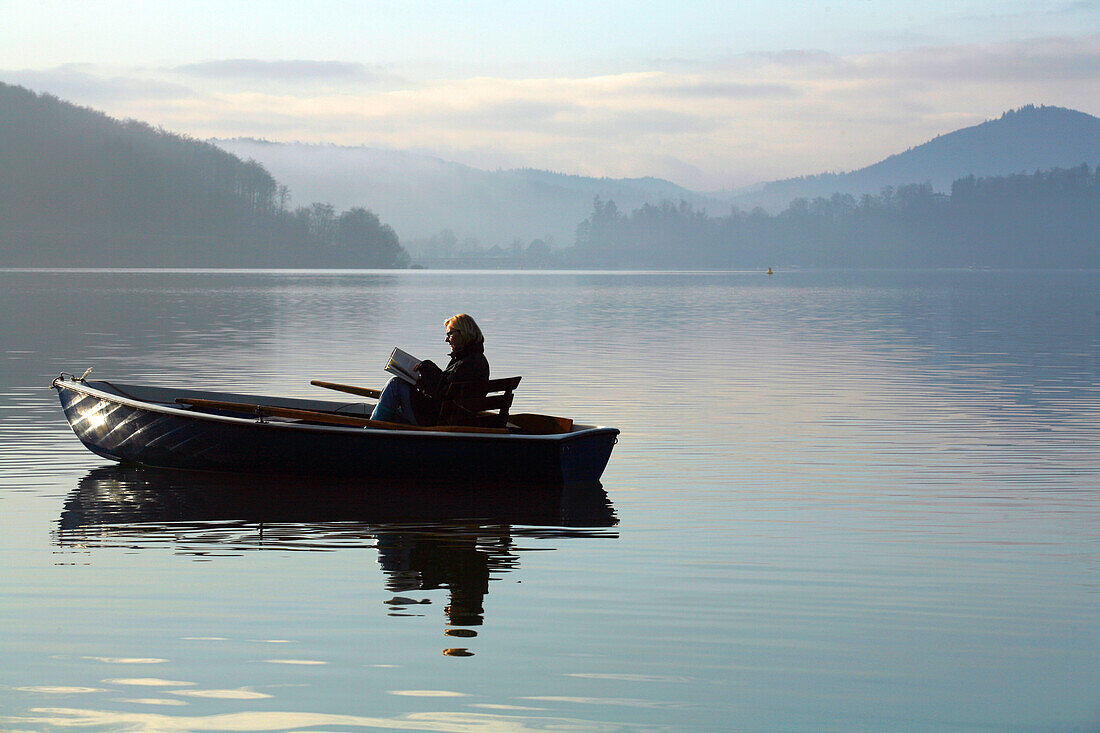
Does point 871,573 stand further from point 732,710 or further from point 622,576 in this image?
point 732,710

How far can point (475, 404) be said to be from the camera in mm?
18328

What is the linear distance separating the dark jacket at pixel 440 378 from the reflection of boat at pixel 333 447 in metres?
0.76

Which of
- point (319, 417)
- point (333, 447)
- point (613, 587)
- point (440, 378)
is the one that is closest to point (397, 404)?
point (440, 378)

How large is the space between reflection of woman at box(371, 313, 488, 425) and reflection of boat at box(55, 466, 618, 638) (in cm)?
104

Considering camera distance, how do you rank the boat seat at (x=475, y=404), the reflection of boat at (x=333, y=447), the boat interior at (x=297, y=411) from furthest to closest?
the boat interior at (x=297, y=411) → the boat seat at (x=475, y=404) → the reflection of boat at (x=333, y=447)

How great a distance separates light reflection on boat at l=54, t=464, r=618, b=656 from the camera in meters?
13.5

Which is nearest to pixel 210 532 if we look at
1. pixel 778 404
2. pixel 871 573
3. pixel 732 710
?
pixel 871 573

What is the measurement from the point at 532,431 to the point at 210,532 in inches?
207

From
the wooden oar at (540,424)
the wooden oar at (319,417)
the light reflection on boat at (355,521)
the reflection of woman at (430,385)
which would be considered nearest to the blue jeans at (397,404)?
the reflection of woman at (430,385)

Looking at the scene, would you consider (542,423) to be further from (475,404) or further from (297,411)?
(297,411)

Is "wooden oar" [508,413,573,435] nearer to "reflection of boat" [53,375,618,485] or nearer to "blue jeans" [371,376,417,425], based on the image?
"reflection of boat" [53,375,618,485]

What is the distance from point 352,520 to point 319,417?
353 centimetres

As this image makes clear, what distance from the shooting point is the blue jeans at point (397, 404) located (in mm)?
18469

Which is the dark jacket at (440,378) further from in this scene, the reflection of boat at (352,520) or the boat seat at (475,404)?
the reflection of boat at (352,520)
